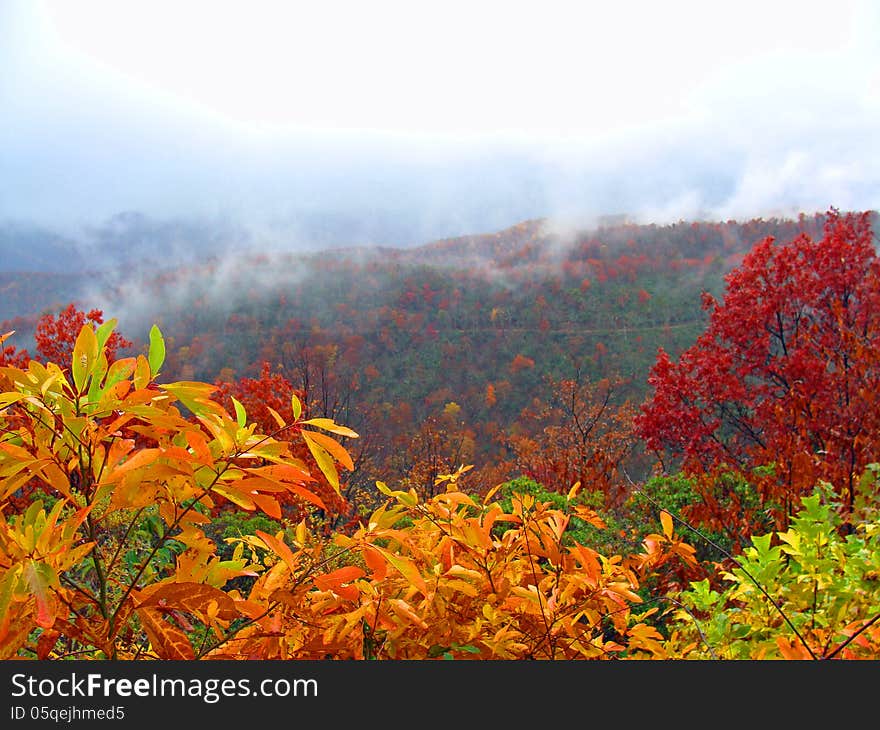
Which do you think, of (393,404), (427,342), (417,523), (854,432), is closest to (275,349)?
(393,404)

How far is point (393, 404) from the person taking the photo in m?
30.1

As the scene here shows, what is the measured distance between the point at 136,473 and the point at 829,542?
2.00m

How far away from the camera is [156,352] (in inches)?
42.3

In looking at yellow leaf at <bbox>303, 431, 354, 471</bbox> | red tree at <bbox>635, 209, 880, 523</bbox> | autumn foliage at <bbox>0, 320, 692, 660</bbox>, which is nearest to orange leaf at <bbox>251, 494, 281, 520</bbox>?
autumn foliage at <bbox>0, 320, 692, 660</bbox>

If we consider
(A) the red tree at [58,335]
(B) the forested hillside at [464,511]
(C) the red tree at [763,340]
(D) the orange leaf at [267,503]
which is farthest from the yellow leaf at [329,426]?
(A) the red tree at [58,335]

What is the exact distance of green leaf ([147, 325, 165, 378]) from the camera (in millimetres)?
1050

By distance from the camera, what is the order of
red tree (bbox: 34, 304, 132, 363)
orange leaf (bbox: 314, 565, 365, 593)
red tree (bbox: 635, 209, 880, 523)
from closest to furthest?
orange leaf (bbox: 314, 565, 365, 593)
red tree (bbox: 635, 209, 880, 523)
red tree (bbox: 34, 304, 132, 363)

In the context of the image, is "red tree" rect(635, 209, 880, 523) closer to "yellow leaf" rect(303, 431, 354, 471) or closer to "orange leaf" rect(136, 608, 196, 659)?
"yellow leaf" rect(303, 431, 354, 471)

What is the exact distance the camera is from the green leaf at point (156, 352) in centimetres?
105

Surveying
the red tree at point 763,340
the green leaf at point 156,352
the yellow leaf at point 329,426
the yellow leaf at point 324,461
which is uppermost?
the green leaf at point 156,352

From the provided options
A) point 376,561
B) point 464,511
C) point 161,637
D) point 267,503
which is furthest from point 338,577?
point 464,511

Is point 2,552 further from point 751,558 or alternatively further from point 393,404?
point 393,404

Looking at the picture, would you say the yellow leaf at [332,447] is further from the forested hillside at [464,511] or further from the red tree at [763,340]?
the red tree at [763,340]

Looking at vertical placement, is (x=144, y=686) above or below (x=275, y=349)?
above
